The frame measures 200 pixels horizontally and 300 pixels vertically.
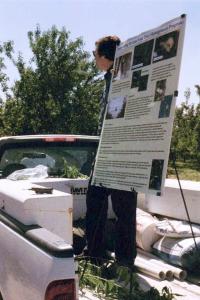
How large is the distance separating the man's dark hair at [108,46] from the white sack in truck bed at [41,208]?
1383mm

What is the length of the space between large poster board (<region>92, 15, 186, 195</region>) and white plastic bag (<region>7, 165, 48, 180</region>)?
0.93m

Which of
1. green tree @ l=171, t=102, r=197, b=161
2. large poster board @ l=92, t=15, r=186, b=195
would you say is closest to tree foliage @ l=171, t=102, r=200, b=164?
green tree @ l=171, t=102, r=197, b=161

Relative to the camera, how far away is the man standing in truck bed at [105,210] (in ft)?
11.6

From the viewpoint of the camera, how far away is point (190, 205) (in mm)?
4281

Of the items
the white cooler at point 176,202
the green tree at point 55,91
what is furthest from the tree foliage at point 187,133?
the white cooler at point 176,202

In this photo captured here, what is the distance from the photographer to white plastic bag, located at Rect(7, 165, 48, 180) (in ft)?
13.0

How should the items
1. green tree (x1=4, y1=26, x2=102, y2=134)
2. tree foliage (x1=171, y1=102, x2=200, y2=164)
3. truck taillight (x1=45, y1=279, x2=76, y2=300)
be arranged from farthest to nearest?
tree foliage (x1=171, y1=102, x2=200, y2=164) < green tree (x1=4, y1=26, x2=102, y2=134) < truck taillight (x1=45, y1=279, x2=76, y2=300)

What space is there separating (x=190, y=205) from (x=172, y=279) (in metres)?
1.08

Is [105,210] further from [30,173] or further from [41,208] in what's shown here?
[41,208]

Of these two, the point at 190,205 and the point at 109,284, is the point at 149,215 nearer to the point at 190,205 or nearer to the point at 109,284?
the point at 190,205

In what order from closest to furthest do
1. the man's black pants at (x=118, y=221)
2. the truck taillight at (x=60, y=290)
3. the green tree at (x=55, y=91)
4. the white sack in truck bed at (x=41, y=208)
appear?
1. the truck taillight at (x=60, y=290)
2. the white sack in truck bed at (x=41, y=208)
3. the man's black pants at (x=118, y=221)
4. the green tree at (x=55, y=91)

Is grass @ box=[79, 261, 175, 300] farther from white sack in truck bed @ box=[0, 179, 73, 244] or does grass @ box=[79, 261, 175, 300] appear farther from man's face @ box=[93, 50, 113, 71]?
man's face @ box=[93, 50, 113, 71]

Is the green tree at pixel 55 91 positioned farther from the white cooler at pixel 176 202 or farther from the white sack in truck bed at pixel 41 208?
the white sack in truck bed at pixel 41 208

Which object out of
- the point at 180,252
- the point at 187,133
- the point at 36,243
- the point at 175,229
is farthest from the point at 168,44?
the point at 187,133
